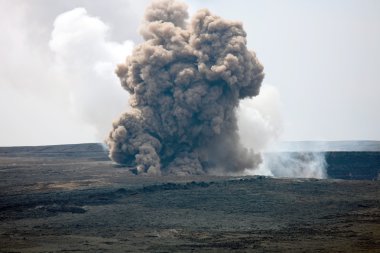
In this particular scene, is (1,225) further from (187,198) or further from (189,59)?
(189,59)

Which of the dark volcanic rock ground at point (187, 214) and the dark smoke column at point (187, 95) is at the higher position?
the dark smoke column at point (187, 95)

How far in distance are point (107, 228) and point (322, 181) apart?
26.0m

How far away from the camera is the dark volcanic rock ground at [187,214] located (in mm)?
31281

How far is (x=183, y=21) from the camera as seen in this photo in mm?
70250

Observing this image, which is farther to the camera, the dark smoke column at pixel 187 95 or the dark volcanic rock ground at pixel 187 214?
the dark smoke column at pixel 187 95

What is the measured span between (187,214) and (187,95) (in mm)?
24075

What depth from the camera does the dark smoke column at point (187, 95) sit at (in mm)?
63438

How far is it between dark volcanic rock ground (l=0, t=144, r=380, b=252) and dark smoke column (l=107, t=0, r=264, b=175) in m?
5.35

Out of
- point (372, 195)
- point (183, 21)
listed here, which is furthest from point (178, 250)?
point (183, 21)

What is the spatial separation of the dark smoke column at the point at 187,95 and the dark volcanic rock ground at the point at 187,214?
535cm

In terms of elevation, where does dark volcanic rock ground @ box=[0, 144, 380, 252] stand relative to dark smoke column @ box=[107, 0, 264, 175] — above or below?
below

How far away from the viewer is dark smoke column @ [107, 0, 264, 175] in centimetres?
6344

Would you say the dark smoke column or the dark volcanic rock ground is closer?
the dark volcanic rock ground

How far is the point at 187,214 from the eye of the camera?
40.5 m
